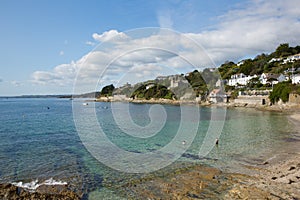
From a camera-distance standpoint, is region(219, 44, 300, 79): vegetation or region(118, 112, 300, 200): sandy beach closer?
region(118, 112, 300, 200): sandy beach

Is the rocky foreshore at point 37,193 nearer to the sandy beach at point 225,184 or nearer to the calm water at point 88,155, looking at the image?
the calm water at point 88,155

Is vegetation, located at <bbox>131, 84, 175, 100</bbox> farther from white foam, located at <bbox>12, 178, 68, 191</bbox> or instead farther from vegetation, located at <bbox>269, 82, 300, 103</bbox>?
white foam, located at <bbox>12, 178, 68, 191</bbox>

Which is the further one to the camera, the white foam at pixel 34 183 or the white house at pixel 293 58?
the white house at pixel 293 58

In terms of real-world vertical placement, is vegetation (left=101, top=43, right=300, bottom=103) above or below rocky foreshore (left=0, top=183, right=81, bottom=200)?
above

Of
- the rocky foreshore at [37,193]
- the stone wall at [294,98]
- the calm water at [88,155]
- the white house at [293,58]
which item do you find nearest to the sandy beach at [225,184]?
the calm water at [88,155]

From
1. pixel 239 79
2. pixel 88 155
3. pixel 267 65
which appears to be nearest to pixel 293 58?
pixel 267 65

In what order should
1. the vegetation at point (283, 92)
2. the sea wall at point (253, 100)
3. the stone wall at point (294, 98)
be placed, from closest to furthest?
the stone wall at point (294, 98), the vegetation at point (283, 92), the sea wall at point (253, 100)

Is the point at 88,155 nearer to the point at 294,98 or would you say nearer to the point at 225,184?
the point at 225,184

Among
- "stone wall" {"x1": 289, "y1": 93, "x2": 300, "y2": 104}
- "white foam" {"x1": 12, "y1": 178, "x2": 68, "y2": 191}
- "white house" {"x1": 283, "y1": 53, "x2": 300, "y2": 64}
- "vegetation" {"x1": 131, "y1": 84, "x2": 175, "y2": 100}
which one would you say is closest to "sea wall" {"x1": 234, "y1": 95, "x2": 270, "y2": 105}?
"stone wall" {"x1": 289, "y1": 93, "x2": 300, "y2": 104}

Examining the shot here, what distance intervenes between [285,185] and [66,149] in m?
15.5

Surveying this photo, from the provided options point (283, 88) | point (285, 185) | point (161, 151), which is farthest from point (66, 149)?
point (283, 88)

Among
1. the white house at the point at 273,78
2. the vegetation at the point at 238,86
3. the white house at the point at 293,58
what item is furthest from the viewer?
the white house at the point at 293,58

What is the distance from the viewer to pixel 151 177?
12.3m

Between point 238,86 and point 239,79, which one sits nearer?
point 238,86
